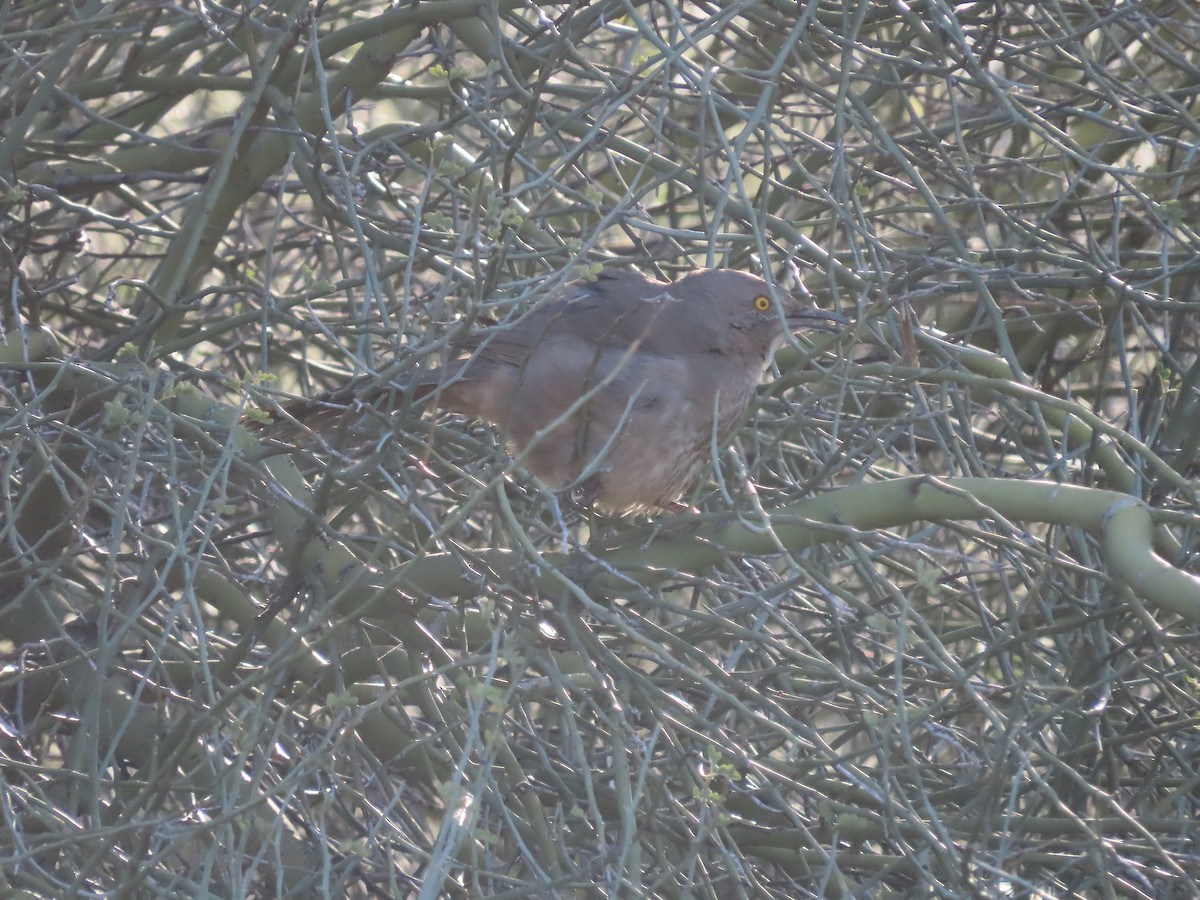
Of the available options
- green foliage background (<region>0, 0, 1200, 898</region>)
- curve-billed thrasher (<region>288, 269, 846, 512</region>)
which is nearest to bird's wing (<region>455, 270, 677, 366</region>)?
curve-billed thrasher (<region>288, 269, 846, 512</region>)

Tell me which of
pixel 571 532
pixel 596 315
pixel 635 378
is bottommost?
pixel 571 532

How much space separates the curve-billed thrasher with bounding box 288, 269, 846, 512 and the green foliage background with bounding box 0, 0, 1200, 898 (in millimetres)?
182

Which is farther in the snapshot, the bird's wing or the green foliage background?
the bird's wing

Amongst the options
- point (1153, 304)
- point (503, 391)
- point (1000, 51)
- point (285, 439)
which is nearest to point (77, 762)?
point (285, 439)

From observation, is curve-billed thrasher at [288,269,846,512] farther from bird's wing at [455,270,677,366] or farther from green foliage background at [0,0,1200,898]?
green foliage background at [0,0,1200,898]

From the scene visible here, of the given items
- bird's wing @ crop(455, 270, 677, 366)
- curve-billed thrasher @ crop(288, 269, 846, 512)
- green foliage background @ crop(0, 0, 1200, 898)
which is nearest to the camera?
green foliage background @ crop(0, 0, 1200, 898)

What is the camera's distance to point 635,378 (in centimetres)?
477

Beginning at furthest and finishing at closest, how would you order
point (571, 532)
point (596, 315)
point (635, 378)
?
point (596, 315) < point (635, 378) < point (571, 532)

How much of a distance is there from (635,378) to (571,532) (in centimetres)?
76

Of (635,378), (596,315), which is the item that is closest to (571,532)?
(635,378)

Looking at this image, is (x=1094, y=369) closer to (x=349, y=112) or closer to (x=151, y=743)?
(x=349, y=112)

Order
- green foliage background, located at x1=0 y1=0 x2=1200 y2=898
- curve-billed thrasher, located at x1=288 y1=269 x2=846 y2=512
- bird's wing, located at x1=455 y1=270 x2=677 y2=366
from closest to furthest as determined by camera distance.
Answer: green foliage background, located at x1=0 y1=0 x2=1200 y2=898, curve-billed thrasher, located at x1=288 y1=269 x2=846 y2=512, bird's wing, located at x1=455 y1=270 x2=677 y2=366

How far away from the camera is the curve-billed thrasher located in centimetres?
461

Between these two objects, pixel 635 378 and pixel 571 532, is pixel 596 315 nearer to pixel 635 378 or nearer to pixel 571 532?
pixel 635 378
